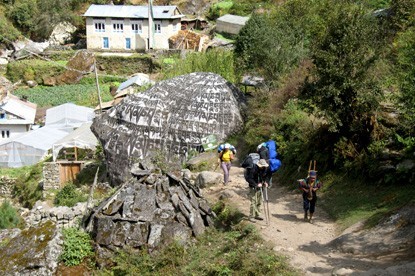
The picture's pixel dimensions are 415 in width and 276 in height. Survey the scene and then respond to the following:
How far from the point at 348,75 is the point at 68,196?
39.1 feet

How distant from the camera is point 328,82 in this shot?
15.3 m

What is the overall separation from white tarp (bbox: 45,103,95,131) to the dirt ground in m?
19.7

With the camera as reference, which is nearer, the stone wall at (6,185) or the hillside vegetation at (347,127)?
the hillside vegetation at (347,127)

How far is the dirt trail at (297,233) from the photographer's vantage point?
10.8 meters

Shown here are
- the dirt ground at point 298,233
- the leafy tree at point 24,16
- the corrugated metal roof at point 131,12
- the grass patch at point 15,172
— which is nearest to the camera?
the dirt ground at point 298,233

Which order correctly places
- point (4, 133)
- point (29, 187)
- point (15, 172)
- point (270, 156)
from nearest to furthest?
1. point (270, 156)
2. point (29, 187)
3. point (15, 172)
4. point (4, 133)

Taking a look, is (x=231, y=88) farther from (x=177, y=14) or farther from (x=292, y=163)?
(x=177, y=14)

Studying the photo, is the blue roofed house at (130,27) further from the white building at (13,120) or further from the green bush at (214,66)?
the green bush at (214,66)

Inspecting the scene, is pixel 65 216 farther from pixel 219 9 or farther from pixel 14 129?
pixel 219 9

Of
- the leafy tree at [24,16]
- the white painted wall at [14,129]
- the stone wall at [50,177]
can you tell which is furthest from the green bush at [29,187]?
the leafy tree at [24,16]

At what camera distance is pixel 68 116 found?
3478 cm

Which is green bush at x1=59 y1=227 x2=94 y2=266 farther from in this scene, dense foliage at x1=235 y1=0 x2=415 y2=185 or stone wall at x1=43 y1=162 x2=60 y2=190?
stone wall at x1=43 y1=162 x2=60 y2=190

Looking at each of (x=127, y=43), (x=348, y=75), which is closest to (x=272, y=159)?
(x=348, y=75)

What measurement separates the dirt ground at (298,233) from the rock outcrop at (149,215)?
126cm
